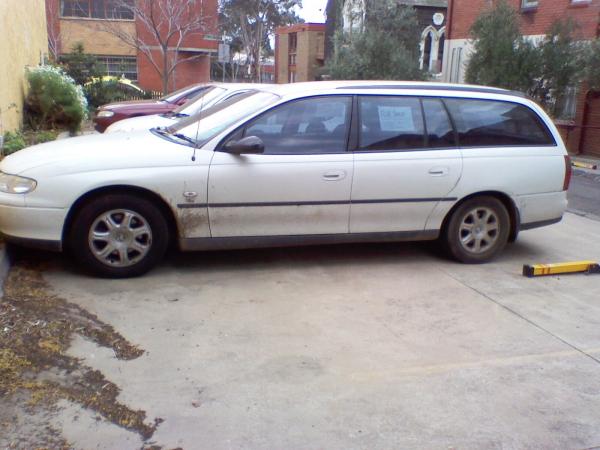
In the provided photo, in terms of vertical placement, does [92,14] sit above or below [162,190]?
above

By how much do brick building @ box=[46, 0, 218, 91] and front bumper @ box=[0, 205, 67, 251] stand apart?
2944cm

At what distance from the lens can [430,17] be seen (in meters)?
29.0

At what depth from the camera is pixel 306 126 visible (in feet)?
19.3

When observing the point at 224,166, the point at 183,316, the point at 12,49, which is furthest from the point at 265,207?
the point at 12,49

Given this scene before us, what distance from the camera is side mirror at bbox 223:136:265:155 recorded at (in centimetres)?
552

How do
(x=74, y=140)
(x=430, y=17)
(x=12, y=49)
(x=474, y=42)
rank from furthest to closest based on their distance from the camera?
1. (x=430, y=17)
2. (x=474, y=42)
3. (x=12, y=49)
4. (x=74, y=140)

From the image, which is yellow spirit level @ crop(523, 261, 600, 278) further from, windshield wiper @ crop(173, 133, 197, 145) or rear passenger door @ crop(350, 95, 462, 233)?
windshield wiper @ crop(173, 133, 197, 145)

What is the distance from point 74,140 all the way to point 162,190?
1.19 m

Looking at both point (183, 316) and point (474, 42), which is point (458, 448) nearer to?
point (183, 316)

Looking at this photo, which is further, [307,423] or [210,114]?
[210,114]

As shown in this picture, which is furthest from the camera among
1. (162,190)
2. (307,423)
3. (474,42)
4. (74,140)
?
(474,42)

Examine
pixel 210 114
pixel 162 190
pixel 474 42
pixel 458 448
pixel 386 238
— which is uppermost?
pixel 474 42

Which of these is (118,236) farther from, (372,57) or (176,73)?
(176,73)

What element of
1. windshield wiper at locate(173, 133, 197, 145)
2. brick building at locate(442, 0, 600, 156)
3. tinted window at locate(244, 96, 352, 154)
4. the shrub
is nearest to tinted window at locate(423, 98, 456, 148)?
tinted window at locate(244, 96, 352, 154)
